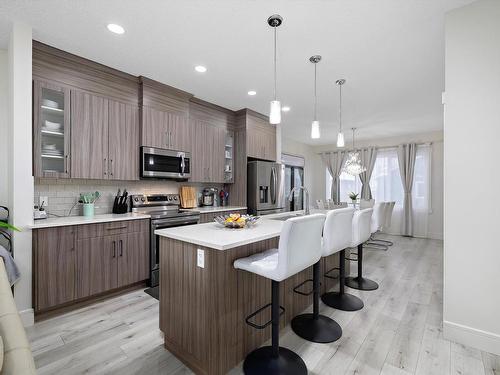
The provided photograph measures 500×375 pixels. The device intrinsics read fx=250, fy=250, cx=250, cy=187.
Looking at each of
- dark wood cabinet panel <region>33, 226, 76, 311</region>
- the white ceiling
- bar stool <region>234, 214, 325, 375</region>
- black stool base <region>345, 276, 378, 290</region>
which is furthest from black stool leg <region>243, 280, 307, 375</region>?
the white ceiling

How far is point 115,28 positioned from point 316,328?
10.7 ft

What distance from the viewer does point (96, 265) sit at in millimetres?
2705

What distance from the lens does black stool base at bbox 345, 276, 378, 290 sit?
3.12 m

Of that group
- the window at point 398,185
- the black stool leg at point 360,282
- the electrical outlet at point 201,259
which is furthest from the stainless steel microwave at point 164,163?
the window at point 398,185

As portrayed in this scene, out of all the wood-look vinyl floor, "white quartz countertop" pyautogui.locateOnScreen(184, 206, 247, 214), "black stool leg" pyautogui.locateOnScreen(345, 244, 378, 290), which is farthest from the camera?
"white quartz countertop" pyautogui.locateOnScreen(184, 206, 247, 214)

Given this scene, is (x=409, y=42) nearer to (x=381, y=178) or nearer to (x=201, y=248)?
(x=201, y=248)

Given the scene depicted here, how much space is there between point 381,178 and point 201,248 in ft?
21.6

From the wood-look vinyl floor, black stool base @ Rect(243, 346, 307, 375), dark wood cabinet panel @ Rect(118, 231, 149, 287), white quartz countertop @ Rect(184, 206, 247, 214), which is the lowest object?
the wood-look vinyl floor

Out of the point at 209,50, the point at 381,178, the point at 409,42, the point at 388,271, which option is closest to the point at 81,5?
the point at 209,50

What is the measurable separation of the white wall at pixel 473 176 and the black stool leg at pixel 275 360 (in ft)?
4.47

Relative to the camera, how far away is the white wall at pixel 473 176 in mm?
1895

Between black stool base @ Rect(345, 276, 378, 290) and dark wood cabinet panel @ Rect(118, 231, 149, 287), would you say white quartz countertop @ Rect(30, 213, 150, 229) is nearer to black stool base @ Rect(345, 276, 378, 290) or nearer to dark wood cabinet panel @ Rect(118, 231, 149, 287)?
dark wood cabinet panel @ Rect(118, 231, 149, 287)

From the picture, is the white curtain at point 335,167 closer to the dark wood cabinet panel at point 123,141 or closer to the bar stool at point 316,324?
the bar stool at point 316,324

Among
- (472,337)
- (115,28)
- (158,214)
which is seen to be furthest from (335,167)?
(115,28)
